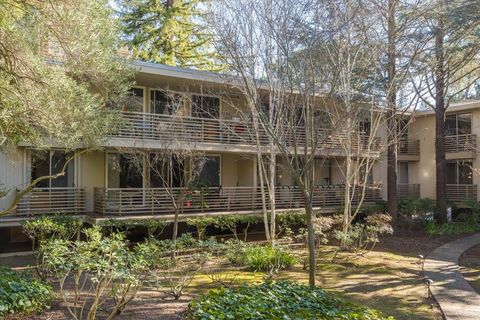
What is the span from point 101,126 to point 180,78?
691 cm


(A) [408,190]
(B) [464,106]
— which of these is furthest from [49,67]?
(A) [408,190]

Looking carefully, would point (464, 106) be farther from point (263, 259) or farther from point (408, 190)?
point (263, 259)

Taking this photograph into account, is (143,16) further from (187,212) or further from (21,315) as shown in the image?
(21,315)

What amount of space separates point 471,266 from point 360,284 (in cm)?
474

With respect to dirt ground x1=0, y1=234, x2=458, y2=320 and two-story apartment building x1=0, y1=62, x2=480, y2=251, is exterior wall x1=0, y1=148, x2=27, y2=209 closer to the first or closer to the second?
two-story apartment building x1=0, y1=62, x2=480, y2=251

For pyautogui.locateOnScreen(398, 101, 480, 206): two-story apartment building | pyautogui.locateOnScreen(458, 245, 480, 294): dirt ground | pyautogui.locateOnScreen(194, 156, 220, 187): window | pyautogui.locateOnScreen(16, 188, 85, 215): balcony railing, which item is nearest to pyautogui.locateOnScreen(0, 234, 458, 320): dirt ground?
pyautogui.locateOnScreen(458, 245, 480, 294): dirt ground

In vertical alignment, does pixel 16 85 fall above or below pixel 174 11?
below

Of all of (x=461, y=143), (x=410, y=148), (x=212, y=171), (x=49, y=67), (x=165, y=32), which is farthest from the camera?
(x=165, y=32)

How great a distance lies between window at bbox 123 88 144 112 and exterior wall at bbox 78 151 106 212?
2123 mm

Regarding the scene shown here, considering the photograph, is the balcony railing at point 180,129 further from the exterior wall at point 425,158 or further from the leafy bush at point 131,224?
the exterior wall at point 425,158

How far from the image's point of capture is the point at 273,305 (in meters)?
5.84

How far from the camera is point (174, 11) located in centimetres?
3028

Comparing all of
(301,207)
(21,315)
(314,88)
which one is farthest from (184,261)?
(301,207)

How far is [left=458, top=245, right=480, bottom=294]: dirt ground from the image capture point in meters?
12.0
